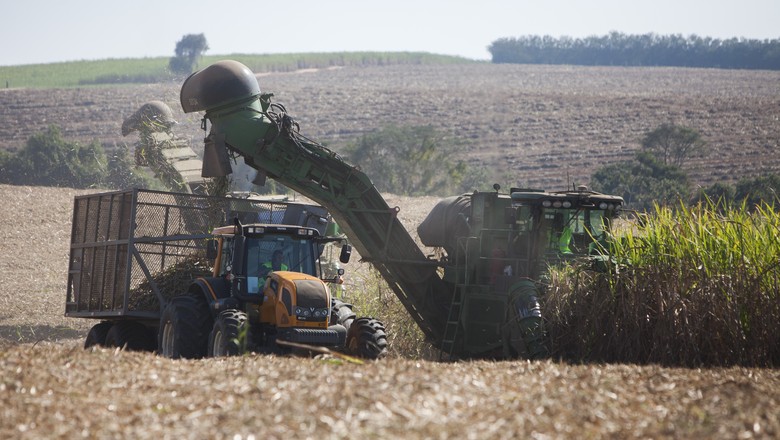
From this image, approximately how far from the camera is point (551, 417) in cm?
721

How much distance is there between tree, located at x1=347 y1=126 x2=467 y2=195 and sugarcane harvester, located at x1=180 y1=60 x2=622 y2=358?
30.3 m

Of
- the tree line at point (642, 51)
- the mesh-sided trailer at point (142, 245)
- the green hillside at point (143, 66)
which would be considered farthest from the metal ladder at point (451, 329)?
the tree line at point (642, 51)

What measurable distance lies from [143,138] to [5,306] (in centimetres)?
473

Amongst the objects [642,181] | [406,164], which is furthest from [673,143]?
[406,164]

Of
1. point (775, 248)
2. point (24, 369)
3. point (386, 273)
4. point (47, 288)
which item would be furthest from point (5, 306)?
point (775, 248)

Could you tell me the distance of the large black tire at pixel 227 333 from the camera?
11914 mm

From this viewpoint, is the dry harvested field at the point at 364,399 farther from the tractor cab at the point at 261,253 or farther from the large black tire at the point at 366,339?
the tractor cab at the point at 261,253

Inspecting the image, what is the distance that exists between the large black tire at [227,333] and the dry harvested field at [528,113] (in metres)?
29.0

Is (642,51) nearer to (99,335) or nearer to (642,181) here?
(642,181)

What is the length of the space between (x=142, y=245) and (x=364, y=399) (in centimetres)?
833

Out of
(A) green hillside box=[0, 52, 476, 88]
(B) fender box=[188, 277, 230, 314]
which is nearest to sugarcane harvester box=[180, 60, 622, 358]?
(B) fender box=[188, 277, 230, 314]

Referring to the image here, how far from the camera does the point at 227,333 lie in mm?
12008

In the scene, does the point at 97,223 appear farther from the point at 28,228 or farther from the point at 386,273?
the point at 28,228

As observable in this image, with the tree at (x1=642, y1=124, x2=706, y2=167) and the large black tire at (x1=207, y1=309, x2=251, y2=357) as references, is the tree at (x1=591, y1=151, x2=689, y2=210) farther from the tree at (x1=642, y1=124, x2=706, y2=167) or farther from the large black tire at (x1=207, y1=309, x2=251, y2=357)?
the large black tire at (x1=207, y1=309, x2=251, y2=357)
